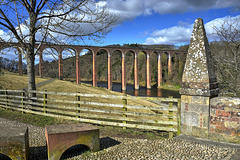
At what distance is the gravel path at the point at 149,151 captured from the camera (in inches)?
150

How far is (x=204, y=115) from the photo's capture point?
4.60 metres

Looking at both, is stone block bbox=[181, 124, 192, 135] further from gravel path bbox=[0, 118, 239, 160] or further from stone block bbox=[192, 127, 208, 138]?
gravel path bbox=[0, 118, 239, 160]

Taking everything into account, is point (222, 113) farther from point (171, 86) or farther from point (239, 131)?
point (171, 86)

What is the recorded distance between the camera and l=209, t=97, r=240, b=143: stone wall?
4.19m

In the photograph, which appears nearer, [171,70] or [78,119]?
[78,119]

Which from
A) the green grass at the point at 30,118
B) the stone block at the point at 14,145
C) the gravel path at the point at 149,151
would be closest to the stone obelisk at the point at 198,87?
the gravel path at the point at 149,151

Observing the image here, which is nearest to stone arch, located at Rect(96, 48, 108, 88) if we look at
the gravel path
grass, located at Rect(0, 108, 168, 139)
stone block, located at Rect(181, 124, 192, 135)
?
grass, located at Rect(0, 108, 168, 139)

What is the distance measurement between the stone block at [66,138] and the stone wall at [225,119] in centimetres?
270

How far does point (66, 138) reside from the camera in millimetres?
3908

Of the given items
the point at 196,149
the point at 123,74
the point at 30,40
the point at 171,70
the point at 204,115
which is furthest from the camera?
the point at 171,70

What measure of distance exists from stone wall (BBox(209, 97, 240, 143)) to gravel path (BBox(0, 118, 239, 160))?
41 centimetres

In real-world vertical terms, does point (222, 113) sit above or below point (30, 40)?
below

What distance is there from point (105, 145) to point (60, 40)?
6.19 metres

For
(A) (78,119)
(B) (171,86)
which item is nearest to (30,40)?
(A) (78,119)
